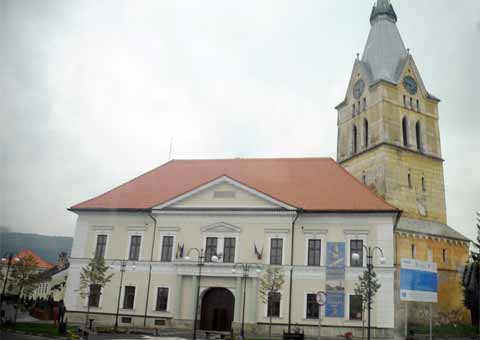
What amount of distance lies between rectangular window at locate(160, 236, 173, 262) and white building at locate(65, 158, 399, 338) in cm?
7

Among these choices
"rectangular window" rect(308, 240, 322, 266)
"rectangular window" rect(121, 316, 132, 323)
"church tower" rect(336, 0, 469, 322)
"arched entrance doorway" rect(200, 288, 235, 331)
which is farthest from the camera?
"church tower" rect(336, 0, 469, 322)

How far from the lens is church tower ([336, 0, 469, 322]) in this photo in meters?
42.9

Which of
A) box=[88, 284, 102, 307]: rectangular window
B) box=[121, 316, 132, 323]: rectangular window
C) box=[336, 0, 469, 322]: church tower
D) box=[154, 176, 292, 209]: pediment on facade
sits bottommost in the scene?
box=[121, 316, 132, 323]: rectangular window

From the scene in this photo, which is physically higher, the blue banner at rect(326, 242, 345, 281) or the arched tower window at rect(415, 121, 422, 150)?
the arched tower window at rect(415, 121, 422, 150)

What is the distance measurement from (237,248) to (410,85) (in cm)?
2731

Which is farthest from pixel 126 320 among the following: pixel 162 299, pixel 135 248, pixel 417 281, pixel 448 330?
pixel 448 330

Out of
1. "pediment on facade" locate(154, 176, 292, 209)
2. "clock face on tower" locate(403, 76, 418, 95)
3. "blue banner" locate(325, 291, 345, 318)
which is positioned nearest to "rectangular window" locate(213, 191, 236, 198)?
"pediment on facade" locate(154, 176, 292, 209)

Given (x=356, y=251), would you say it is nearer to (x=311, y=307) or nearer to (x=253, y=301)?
(x=311, y=307)

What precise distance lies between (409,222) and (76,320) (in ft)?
94.6

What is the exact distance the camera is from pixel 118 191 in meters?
39.1

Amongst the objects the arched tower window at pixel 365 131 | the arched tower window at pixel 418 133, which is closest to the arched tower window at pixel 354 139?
the arched tower window at pixel 365 131

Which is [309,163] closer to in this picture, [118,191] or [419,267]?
[419,267]

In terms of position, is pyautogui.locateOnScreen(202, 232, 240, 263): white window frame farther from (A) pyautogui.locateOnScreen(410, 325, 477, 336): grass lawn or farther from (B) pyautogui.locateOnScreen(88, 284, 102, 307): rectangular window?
(A) pyautogui.locateOnScreen(410, 325, 477, 336): grass lawn

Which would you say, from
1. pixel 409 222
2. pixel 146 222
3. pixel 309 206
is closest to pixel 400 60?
pixel 409 222
